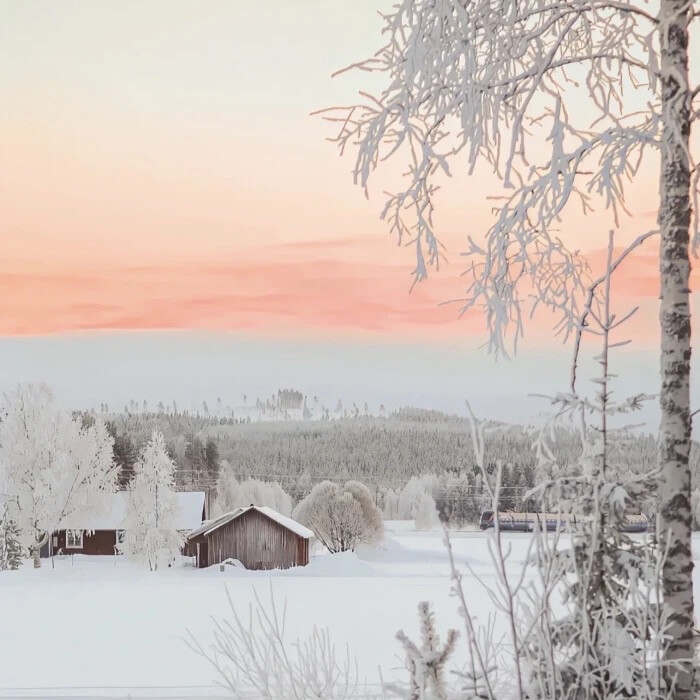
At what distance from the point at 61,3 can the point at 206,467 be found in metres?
18.4

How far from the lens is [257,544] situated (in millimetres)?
20047

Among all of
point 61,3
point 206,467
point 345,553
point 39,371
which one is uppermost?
point 61,3

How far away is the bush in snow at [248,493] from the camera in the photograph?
84.0 feet

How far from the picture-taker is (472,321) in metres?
3.45

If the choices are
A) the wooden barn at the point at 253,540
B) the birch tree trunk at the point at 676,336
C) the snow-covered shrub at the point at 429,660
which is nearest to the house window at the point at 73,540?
the wooden barn at the point at 253,540

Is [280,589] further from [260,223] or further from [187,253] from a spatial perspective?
[187,253]

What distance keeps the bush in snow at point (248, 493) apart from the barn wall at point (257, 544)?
17.2 feet

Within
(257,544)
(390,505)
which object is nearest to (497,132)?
(257,544)

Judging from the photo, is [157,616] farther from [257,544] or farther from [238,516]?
[257,544]

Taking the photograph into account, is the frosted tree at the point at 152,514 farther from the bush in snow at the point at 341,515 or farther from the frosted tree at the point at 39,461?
the bush in snow at the point at 341,515

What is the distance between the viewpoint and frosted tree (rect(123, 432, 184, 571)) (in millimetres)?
18812

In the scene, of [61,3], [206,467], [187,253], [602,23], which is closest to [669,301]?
[602,23]

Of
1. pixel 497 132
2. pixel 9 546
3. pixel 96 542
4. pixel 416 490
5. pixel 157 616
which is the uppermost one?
pixel 497 132

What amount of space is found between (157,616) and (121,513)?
29.9 feet
